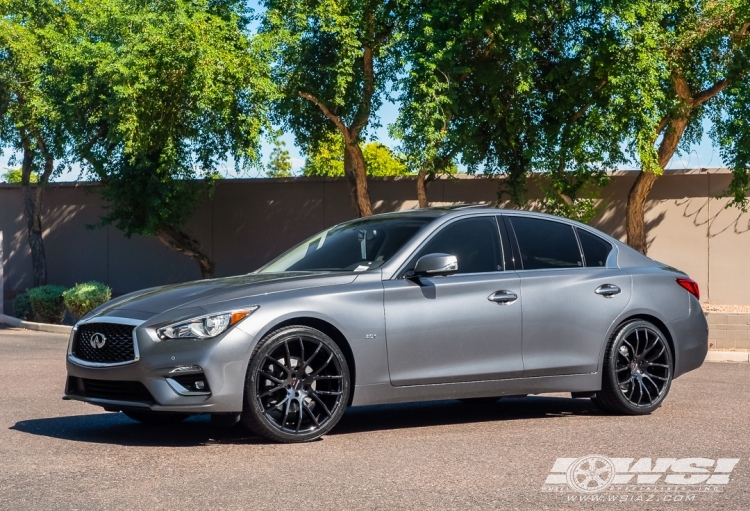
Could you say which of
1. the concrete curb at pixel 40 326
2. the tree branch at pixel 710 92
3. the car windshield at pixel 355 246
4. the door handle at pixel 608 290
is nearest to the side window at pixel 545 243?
the door handle at pixel 608 290

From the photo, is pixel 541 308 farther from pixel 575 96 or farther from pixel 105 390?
pixel 575 96

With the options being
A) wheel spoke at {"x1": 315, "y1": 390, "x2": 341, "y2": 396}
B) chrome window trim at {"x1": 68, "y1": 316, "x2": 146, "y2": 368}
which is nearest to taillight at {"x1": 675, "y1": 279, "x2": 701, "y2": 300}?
wheel spoke at {"x1": 315, "y1": 390, "x2": 341, "y2": 396}

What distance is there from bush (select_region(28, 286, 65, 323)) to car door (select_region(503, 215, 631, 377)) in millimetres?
15986

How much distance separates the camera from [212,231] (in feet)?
88.7

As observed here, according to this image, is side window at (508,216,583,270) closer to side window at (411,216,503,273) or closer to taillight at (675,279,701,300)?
side window at (411,216,503,273)

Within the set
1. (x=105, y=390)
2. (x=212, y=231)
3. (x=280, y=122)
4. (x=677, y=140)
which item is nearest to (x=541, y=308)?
(x=105, y=390)

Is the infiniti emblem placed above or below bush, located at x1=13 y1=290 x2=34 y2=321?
above

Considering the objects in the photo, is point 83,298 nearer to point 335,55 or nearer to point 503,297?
point 335,55

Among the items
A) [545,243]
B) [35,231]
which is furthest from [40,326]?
[545,243]

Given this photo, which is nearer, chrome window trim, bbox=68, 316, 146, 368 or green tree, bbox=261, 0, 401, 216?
chrome window trim, bbox=68, 316, 146, 368

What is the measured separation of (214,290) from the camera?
297 inches

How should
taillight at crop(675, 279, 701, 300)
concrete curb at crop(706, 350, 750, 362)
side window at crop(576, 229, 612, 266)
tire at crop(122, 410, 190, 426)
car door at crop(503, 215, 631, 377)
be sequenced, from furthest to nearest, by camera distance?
1. concrete curb at crop(706, 350, 750, 362)
2. taillight at crop(675, 279, 701, 300)
3. side window at crop(576, 229, 612, 266)
4. car door at crop(503, 215, 631, 377)
5. tire at crop(122, 410, 190, 426)

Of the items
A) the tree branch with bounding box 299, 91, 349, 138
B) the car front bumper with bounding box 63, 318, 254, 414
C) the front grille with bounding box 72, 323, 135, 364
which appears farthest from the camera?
the tree branch with bounding box 299, 91, 349, 138

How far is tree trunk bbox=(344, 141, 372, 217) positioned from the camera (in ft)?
76.3
